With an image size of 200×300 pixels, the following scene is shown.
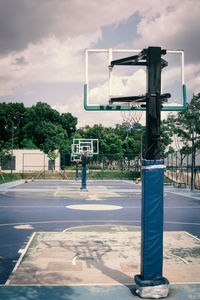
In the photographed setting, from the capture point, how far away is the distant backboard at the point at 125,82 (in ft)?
26.4

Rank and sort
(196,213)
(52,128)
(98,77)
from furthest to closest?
(52,128)
(196,213)
(98,77)

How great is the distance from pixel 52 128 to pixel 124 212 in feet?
207

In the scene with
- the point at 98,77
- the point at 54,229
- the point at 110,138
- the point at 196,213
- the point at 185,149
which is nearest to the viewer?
the point at 98,77

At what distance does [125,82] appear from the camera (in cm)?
824

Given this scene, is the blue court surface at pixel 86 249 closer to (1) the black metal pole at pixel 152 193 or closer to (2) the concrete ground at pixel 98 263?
(2) the concrete ground at pixel 98 263

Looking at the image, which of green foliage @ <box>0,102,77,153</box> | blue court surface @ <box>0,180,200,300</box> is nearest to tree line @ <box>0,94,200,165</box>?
green foliage @ <box>0,102,77,153</box>

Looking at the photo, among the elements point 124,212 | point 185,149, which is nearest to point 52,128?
point 185,149

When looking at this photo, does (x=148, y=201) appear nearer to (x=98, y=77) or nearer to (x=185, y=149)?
(x=98, y=77)

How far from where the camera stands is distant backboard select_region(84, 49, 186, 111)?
804cm

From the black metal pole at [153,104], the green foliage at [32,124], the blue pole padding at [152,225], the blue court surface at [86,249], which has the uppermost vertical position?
the green foliage at [32,124]

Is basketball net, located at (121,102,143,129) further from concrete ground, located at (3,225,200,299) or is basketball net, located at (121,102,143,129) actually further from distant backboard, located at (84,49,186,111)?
concrete ground, located at (3,225,200,299)

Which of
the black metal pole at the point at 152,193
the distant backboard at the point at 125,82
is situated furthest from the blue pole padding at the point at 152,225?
the distant backboard at the point at 125,82

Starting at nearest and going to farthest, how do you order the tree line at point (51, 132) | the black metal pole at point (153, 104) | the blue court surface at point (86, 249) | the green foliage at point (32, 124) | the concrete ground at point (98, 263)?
the blue court surface at point (86, 249) < the concrete ground at point (98, 263) < the black metal pole at point (153, 104) < the tree line at point (51, 132) < the green foliage at point (32, 124)

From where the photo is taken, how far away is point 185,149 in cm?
4250
